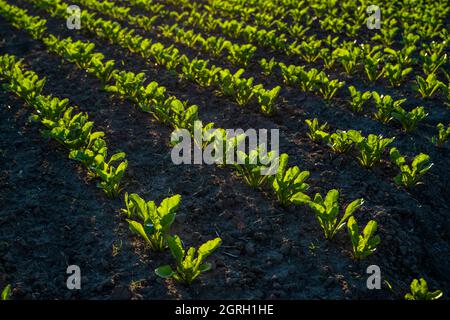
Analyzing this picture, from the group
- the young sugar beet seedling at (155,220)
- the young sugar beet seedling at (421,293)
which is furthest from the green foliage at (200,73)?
the young sugar beet seedling at (421,293)

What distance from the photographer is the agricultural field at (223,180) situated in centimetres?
361

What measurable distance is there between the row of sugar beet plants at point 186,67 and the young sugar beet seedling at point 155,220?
2853 mm

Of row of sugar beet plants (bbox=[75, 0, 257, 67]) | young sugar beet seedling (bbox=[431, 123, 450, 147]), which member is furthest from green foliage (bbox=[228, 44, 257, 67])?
young sugar beet seedling (bbox=[431, 123, 450, 147])

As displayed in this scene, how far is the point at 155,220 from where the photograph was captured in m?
3.67

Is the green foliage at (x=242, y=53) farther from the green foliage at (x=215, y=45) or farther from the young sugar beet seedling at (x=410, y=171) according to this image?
the young sugar beet seedling at (x=410, y=171)

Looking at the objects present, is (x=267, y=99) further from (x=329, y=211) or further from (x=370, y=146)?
(x=329, y=211)

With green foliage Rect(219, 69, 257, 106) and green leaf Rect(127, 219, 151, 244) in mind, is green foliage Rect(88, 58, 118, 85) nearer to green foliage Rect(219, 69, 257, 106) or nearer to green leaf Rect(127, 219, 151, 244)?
green foliage Rect(219, 69, 257, 106)

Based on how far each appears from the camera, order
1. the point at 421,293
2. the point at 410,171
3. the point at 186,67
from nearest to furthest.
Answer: the point at 421,293
the point at 410,171
the point at 186,67

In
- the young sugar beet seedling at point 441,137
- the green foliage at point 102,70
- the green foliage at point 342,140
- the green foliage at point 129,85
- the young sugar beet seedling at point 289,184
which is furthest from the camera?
the green foliage at point 102,70

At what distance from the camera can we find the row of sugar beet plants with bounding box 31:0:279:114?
20.5ft

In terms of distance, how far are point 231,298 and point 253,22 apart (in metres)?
8.75

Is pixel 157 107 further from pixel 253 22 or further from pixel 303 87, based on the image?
pixel 253 22

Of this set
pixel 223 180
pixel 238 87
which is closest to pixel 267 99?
pixel 238 87

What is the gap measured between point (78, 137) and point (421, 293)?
13.4ft
